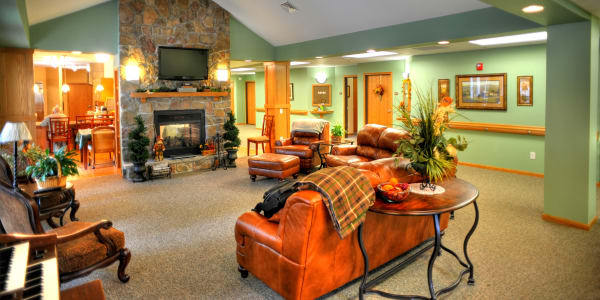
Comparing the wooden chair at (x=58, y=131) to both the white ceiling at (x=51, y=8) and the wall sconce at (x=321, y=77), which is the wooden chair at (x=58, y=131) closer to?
the white ceiling at (x=51, y=8)

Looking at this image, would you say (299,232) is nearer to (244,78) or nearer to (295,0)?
(295,0)

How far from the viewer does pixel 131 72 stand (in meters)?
7.02

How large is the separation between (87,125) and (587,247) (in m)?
9.51

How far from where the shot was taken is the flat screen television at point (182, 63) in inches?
293

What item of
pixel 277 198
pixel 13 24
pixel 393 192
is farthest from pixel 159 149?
pixel 393 192

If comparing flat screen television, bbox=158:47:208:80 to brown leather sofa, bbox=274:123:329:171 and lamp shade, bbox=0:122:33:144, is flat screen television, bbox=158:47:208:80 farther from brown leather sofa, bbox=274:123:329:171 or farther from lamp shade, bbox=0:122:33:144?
lamp shade, bbox=0:122:33:144

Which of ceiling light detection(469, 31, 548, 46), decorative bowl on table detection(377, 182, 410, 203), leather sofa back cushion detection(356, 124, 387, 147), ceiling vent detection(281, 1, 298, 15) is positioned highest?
ceiling vent detection(281, 1, 298, 15)

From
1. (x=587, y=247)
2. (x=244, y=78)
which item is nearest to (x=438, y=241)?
(x=587, y=247)

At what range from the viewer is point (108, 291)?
309 centimetres

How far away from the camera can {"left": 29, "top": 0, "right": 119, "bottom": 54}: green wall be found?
21.1 feet

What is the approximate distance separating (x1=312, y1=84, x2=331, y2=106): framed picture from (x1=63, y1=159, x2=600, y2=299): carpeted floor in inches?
276

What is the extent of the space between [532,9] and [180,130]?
6371 millimetres

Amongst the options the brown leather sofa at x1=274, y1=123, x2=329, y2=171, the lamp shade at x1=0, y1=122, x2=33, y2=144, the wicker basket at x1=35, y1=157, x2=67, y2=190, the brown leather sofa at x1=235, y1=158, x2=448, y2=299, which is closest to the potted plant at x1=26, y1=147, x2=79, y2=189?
the wicker basket at x1=35, y1=157, x2=67, y2=190

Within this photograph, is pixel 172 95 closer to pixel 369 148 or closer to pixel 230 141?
pixel 230 141
